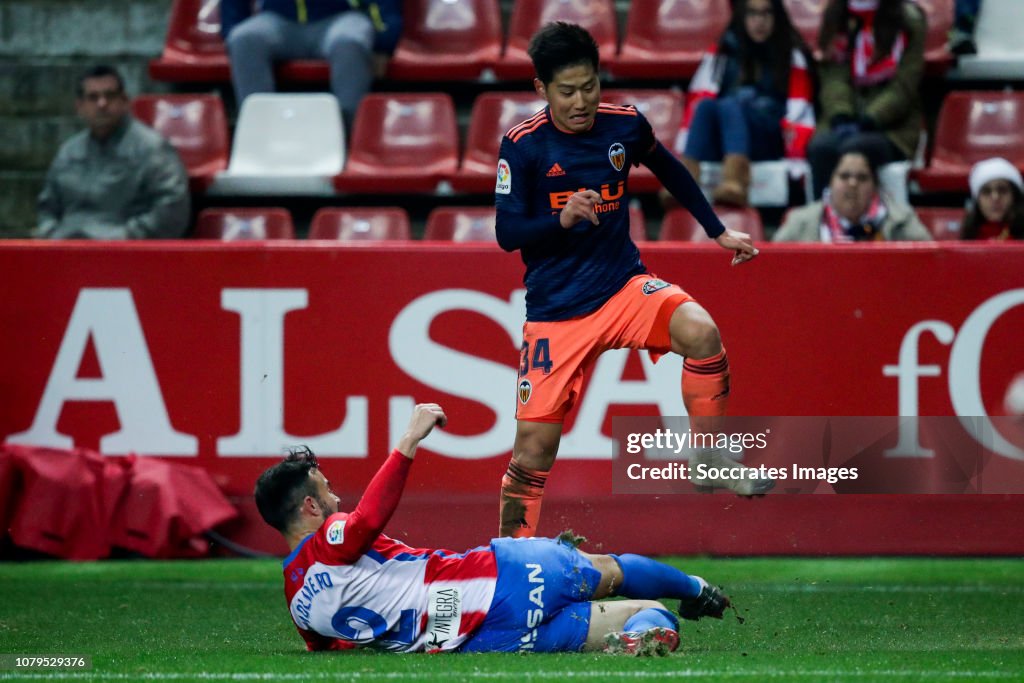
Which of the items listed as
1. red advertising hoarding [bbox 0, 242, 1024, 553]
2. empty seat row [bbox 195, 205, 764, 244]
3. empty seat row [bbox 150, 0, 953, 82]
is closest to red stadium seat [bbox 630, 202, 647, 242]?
empty seat row [bbox 195, 205, 764, 244]

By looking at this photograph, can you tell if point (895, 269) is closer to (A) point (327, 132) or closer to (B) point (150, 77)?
(A) point (327, 132)

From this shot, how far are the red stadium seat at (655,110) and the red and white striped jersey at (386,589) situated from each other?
4.94 meters

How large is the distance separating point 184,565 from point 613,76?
464 centimetres

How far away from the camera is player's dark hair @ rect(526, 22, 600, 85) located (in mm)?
5711

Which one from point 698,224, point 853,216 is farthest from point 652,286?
point 698,224

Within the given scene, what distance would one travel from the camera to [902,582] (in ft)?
24.2

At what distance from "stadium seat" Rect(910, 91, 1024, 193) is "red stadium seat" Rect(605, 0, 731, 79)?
1635 mm

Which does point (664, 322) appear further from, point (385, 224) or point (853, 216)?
point (385, 224)

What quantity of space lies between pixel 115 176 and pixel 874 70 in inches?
184

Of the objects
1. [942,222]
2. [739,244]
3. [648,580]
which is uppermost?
[739,244]

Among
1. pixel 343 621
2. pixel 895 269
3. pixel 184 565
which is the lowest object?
pixel 184 565

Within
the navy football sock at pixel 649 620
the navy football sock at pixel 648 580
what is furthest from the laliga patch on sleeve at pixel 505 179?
the navy football sock at pixel 649 620

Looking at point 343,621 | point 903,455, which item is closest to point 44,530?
point 343,621

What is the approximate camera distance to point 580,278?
611cm
